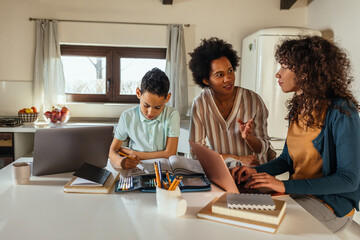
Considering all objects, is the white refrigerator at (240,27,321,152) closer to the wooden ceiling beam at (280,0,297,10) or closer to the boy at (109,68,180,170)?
the wooden ceiling beam at (280,0,297,10)

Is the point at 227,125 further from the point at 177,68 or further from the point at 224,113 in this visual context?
the point at 177,68

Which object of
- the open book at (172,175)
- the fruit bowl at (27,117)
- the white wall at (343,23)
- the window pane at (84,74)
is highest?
the white wall at (343,23)

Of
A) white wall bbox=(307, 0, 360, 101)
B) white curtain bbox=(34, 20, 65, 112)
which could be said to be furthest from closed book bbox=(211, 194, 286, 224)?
white curtain bbox=(34, 20, 65, 112)

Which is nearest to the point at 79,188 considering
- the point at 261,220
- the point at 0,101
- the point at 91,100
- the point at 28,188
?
the point at 28,188

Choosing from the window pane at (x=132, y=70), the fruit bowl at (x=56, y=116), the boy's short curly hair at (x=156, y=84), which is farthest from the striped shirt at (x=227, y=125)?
the window pane at (x=132, y=70)

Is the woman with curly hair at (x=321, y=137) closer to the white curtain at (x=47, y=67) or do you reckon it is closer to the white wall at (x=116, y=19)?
the white wall at (x=116, y=19)

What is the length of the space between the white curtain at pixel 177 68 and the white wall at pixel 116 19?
4.7 inches

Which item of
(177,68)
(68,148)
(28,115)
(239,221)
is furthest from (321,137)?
(28,115)

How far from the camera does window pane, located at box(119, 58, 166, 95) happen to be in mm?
3912

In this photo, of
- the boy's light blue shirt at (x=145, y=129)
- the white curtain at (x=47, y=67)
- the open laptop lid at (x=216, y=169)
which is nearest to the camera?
the open laptop lid at (x=216, y=169)

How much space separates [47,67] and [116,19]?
0.95 m

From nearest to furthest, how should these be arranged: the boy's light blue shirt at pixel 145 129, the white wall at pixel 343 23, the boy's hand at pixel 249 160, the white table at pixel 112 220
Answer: the white table at pixel 112 220 → the boy's hand at pixel 249 160 → the boy's light blue shirt at pixel 145 129 → the white wall at pixel 343 23

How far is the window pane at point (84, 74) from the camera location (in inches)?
153

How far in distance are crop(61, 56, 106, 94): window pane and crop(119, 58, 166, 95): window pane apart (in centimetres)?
22
